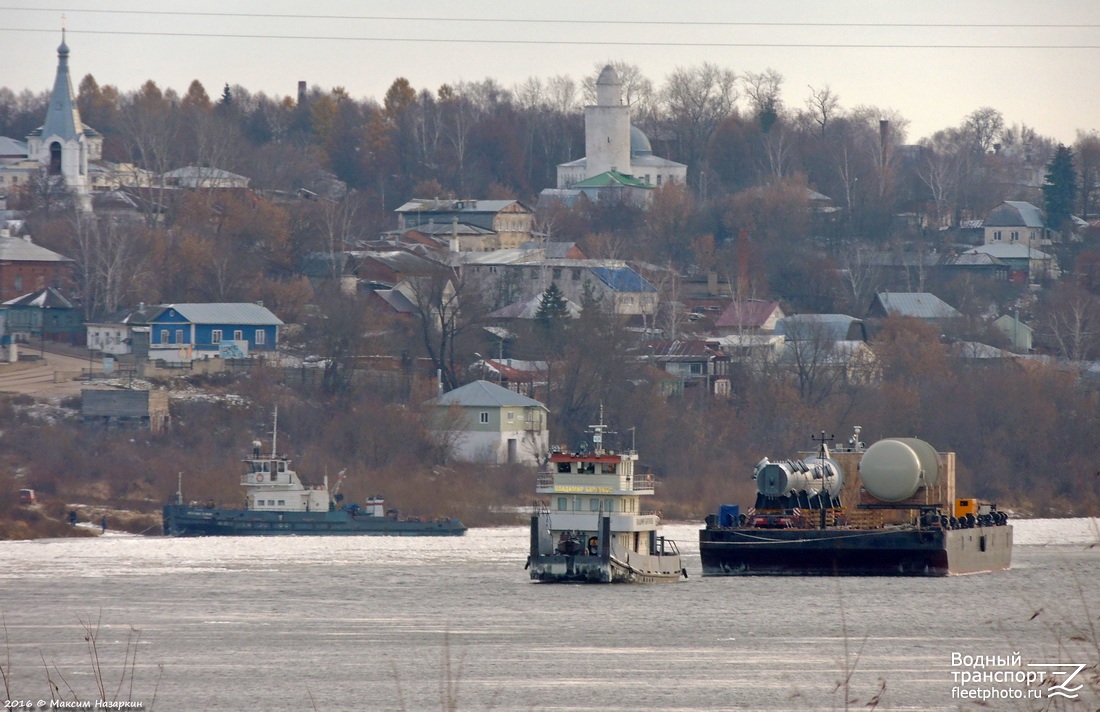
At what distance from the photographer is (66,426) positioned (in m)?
77.6

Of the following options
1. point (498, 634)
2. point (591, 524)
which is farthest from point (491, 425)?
point (498, 634)

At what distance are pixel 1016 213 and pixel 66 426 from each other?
2989 inches

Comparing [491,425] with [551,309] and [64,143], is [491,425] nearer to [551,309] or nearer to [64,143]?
[551,309]

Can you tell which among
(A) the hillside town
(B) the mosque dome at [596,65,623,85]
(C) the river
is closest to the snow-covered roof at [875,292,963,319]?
(A) the hillside town

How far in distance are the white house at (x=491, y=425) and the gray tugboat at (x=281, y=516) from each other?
1074 cm

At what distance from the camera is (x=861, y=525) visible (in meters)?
52.8

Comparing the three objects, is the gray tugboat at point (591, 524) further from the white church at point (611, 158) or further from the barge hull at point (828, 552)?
the white church at point (611, 158)

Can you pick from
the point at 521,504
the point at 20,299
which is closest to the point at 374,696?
the point at 521,504

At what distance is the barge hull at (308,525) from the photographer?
222ft

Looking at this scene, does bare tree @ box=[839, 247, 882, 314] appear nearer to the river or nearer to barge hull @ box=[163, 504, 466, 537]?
barge hull @ box=[163, 504, 466, 537]

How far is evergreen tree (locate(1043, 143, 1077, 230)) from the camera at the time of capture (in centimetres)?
13462

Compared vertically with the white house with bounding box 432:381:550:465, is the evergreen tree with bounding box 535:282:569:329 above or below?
above

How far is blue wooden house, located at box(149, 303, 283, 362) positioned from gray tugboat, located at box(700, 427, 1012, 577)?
1645 inches

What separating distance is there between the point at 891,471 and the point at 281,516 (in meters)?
24.4
